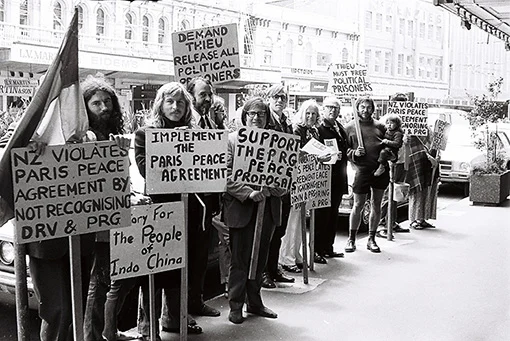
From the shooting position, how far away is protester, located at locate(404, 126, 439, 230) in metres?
10.8

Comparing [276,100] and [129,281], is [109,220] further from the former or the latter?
[276,100]

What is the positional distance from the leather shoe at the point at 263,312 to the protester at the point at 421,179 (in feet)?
17.3

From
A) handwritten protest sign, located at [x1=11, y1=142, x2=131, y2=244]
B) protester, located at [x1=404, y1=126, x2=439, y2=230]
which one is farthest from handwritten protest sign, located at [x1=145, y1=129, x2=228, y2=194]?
protester, located at [x1=404, y1=126, x2=439, y2=230]

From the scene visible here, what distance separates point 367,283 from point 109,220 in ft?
13.1

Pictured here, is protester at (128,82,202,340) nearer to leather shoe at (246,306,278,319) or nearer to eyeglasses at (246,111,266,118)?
eyeglasses at (246,111,266,118)

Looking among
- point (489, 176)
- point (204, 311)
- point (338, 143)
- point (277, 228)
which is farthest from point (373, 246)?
point (489, 176)

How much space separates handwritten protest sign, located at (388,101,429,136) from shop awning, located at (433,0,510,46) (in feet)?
4.57

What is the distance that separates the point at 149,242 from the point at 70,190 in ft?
3.05

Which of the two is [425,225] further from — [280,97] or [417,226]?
[280,97]

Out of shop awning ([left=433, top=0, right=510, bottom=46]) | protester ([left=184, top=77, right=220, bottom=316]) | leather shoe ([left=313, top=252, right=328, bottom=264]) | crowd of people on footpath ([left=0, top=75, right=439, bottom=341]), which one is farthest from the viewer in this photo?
leather shoe ([left=313, top=252, right=328, bottom=264])

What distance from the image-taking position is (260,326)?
5863mm

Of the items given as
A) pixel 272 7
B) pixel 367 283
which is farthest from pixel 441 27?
pixel 367 283

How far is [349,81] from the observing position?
9602 millimetres

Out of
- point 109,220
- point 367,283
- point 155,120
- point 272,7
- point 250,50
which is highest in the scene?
point 272,7
